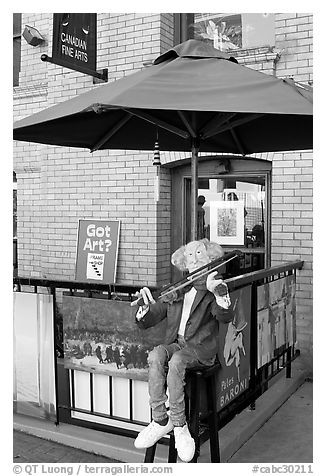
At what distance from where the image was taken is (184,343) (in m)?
3.57

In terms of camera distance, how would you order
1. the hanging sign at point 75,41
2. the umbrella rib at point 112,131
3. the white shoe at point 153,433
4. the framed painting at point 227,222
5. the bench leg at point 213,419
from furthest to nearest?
1. the framed painting at point 227,222
2. the hanging sign at point 75,41
3. the umbrella rib at point 112,131
4. the bench leg at point 213,419
5. the white shoe at point 153,433

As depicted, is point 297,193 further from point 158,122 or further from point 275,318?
point 158,122

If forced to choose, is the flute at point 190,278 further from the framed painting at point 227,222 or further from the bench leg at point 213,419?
the framed painting at point 227,222

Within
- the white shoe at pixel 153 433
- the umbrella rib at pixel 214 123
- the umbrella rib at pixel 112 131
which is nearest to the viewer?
the white shoe at pixel 153 433

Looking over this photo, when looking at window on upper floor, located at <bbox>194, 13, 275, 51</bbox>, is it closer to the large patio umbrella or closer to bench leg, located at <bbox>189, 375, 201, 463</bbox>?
the large patio umbrella

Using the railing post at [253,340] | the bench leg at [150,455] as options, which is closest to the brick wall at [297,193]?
the railing post at [253,340]

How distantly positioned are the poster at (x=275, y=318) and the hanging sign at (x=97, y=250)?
7.68 feet

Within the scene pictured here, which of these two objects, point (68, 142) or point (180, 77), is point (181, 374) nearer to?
point (180, 77)

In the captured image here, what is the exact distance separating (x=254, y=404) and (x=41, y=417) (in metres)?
1.77

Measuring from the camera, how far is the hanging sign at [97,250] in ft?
22.7

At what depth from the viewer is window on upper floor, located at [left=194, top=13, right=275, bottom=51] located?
6.23 metres

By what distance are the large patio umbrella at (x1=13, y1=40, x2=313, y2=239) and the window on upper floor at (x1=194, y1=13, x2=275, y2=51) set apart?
1.71 m

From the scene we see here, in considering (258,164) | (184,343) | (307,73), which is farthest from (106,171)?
(184,343)
